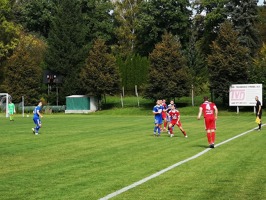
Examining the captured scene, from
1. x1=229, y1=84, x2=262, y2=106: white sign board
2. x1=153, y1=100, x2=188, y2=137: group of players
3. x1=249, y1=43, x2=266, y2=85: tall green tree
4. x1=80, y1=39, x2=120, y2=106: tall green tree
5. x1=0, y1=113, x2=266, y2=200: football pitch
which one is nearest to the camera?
x1=0, y1=113, x2=266, y2=200: football pitch

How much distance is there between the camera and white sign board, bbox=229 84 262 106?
5812 centimetres

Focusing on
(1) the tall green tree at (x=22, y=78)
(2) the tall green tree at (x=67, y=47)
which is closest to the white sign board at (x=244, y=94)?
(2) the tall green tree at (x=67, y=47)

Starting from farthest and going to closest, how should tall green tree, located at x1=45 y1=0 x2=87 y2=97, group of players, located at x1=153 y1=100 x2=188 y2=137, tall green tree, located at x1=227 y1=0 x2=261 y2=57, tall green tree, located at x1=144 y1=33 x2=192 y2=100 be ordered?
tall green tree, located at x1=45 y1=0 x2=87 y2=97
tall green tree, located at x1=227 y1=0 x2=261 y2=57
tall green tree, located at x1=144 y1=33 x2=192 y2=100
group of players, located at x1=153 y1=100 x2=188 y2=137

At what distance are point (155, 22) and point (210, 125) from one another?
68.8m

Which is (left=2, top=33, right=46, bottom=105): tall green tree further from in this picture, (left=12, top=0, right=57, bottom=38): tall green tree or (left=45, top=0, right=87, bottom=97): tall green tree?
(left=12, top=0, right=57, bottom=38): tall green tree

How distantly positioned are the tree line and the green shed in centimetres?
128

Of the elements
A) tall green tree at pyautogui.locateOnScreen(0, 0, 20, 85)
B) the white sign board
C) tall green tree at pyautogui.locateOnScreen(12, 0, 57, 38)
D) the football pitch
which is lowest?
the football pitch

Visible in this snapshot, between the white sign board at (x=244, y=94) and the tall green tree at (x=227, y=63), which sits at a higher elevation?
the tall green tree at (x=227, y=63)

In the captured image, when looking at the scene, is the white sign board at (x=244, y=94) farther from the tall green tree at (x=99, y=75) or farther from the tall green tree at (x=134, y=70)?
the tall green tree at (x=134, y=70)

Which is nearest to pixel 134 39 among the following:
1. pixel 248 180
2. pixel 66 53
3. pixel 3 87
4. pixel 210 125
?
pixel 66 53

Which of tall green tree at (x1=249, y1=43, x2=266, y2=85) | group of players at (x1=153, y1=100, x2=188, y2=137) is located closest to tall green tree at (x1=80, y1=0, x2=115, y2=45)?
tall green tree at (x1=249, y1=43, x2=266, y2=85)

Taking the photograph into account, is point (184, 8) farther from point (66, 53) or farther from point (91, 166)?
point (91, 166)

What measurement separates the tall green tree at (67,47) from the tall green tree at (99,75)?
572 cm

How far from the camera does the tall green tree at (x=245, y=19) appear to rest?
69000 millimetres
